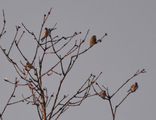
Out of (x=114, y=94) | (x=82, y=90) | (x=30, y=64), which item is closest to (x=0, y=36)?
(x=30, y=64)

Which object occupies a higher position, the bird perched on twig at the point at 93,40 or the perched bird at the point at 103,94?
the bird perched on twig at the point at 93,40

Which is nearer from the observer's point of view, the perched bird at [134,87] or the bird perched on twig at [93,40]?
the bird perched on twig at [93,40]

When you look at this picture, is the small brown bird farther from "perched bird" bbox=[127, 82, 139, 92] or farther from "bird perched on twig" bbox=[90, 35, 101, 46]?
"perched bird" bbox=[127, 82, 139, 92]

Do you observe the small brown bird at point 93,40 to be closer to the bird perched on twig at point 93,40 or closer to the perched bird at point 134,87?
the bird perched on twig at point 93,40

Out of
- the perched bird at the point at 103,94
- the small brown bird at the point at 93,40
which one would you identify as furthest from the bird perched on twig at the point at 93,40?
the perched bird at the point at 103,94

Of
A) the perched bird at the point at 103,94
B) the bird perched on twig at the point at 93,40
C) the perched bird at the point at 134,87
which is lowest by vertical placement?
the perched bird at the point at 103,94

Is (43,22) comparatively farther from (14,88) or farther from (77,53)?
(14,88)

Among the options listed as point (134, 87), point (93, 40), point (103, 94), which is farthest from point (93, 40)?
point (134, 87)

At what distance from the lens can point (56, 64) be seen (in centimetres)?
399

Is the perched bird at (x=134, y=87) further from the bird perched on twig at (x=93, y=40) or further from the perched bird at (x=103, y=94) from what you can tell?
the bird perched on twig at (x=93, y=40)

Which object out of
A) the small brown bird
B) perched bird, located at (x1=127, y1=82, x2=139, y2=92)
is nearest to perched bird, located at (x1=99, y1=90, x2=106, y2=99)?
perched bird, located at (x1=127, y1=82, x2=139, y2=92)

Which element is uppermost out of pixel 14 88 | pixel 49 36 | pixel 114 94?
pixel 49 36

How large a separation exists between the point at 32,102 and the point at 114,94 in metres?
1.12

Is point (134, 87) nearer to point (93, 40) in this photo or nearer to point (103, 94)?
point (103, 94)
